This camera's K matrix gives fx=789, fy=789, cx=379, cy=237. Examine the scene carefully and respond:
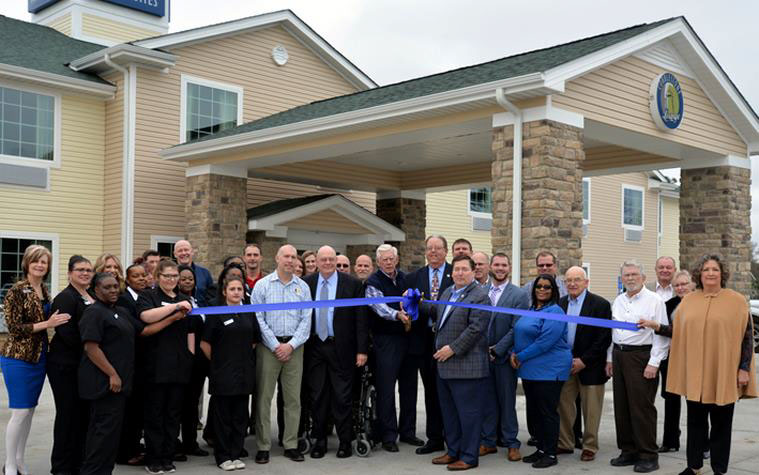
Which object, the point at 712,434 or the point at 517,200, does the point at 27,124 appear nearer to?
the point at 517,200

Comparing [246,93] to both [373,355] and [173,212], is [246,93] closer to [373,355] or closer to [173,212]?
[173,212]

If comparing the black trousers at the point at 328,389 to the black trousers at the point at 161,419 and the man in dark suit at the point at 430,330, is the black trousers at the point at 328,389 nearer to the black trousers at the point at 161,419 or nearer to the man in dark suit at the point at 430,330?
the man in dark suit at the point at 430,330

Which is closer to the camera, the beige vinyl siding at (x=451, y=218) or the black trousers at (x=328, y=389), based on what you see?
the black trousers at (x=328, y=389)

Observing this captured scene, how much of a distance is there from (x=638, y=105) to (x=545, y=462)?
23.0 feet

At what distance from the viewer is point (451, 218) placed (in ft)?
73.4

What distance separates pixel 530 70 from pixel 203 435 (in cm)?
627

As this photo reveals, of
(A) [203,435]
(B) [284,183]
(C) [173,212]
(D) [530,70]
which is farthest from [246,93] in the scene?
(A) [203,435]

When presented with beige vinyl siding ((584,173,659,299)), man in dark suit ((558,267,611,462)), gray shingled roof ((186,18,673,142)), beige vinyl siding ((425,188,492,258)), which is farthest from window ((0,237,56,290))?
beige vinyl siding ((584,173,659,299))

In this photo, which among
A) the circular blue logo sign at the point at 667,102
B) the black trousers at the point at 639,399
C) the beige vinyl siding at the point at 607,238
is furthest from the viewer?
the beige vinyl siding at the point at 607,238

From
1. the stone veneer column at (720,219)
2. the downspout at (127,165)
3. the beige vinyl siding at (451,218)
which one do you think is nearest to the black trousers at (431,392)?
the stone veneer column at (720,219)

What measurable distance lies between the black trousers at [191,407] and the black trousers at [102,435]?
1212 mm

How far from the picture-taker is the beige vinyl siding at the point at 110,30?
19359 millimetres

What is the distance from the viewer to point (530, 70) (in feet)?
34.5

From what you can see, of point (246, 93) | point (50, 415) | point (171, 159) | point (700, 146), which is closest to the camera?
point (50, 415)
